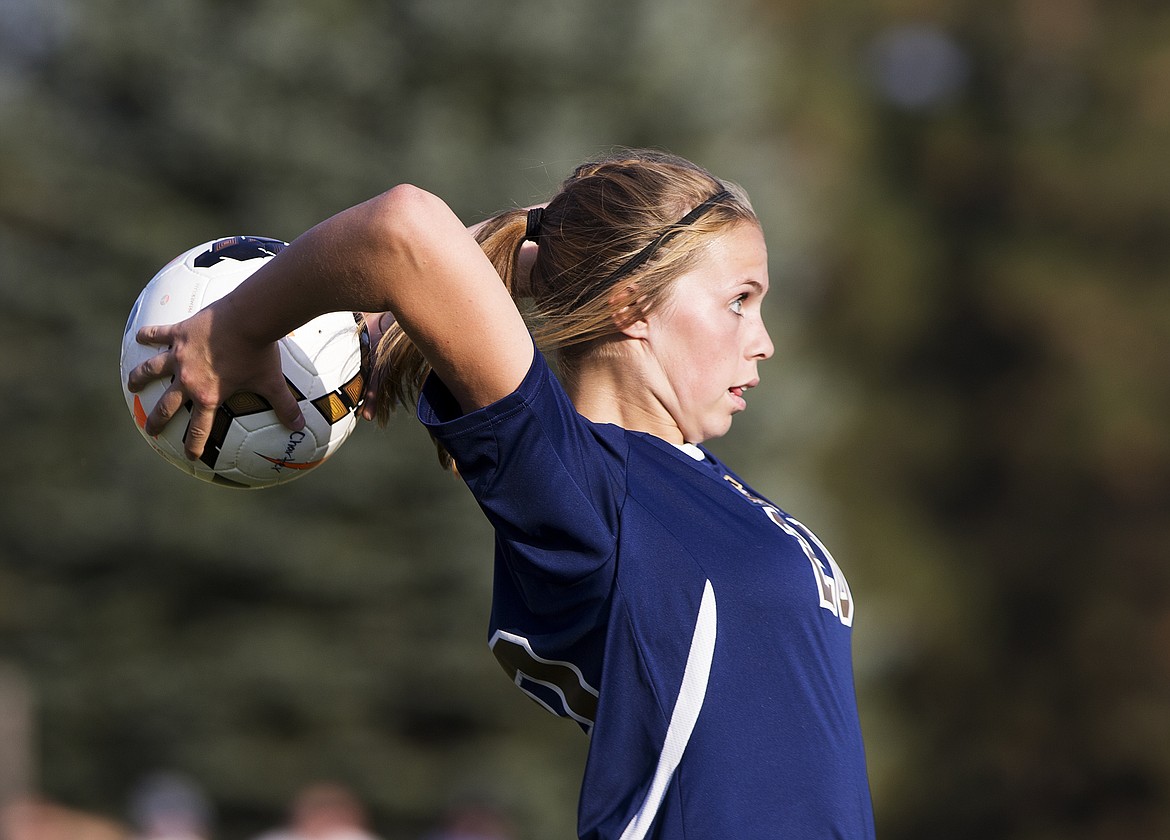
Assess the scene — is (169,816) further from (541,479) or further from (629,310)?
(541,479)

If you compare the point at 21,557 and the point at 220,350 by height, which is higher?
the point at 220,350

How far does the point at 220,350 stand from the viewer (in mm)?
2346

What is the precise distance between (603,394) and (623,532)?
39 cm

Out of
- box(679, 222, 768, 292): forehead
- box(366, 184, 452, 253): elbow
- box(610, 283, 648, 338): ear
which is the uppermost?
box(366, 184, 452, 253): elbow

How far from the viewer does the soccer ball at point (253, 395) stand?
258 centimetres

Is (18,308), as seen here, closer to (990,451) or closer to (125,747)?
(125,747)

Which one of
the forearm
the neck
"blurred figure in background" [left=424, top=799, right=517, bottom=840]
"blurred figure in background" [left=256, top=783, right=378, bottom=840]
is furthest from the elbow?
"blurred figure in background" [left=424, top=799, right=517, bottom=840]

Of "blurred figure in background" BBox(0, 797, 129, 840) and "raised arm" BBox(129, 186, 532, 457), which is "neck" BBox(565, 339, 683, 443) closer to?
"raised arm" BBox(129, 186, 532, 457)

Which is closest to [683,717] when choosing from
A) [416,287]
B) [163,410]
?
[416,287]

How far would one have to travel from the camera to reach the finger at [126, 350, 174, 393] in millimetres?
2438

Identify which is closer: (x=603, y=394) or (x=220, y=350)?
(x=220, y=350)

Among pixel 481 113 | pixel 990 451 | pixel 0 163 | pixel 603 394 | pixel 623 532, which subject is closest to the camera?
pixel 623 532

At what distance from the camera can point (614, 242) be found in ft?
8.02

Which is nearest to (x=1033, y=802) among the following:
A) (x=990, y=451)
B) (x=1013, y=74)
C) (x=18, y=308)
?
(x=990, y=451)
